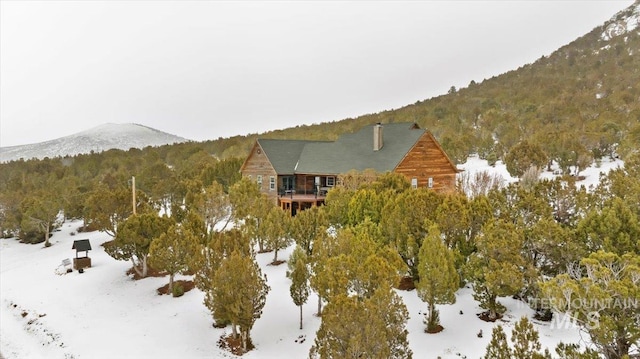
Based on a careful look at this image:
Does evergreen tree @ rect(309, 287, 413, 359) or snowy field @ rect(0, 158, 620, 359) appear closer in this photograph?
evergreen tree @ rect(309, 287, 413, 359)

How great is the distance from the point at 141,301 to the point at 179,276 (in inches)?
109

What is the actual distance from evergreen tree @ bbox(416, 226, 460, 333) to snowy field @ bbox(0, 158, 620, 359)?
1.66 m

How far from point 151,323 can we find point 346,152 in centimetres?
2244

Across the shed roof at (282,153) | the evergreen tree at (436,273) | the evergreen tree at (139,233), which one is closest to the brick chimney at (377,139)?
the shed roof at (282,153)

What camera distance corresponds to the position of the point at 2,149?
622 feet

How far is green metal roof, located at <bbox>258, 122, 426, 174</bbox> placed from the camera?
32.8 metres

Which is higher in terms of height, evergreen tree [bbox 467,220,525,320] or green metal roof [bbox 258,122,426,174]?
green metal roof [bbox 258,122,426,174]

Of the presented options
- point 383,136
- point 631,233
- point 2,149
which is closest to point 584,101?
point 383,136

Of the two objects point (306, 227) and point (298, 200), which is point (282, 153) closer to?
point (298, 200)

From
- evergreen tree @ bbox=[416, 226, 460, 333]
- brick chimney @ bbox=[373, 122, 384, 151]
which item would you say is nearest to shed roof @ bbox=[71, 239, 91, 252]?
brick chimney @ bbox=[373, 122, 384, 151]

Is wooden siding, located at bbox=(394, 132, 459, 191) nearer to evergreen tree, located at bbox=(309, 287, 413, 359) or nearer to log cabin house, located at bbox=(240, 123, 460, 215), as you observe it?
log cabin house, located at bbox=(240, 123, 460, 215)

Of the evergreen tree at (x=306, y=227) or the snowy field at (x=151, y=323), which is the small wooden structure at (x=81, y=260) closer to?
the snowy field at (x=151, y=323)

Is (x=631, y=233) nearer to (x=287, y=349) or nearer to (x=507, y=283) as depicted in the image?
(x=507, y=283)

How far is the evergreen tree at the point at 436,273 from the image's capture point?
44.8ft
